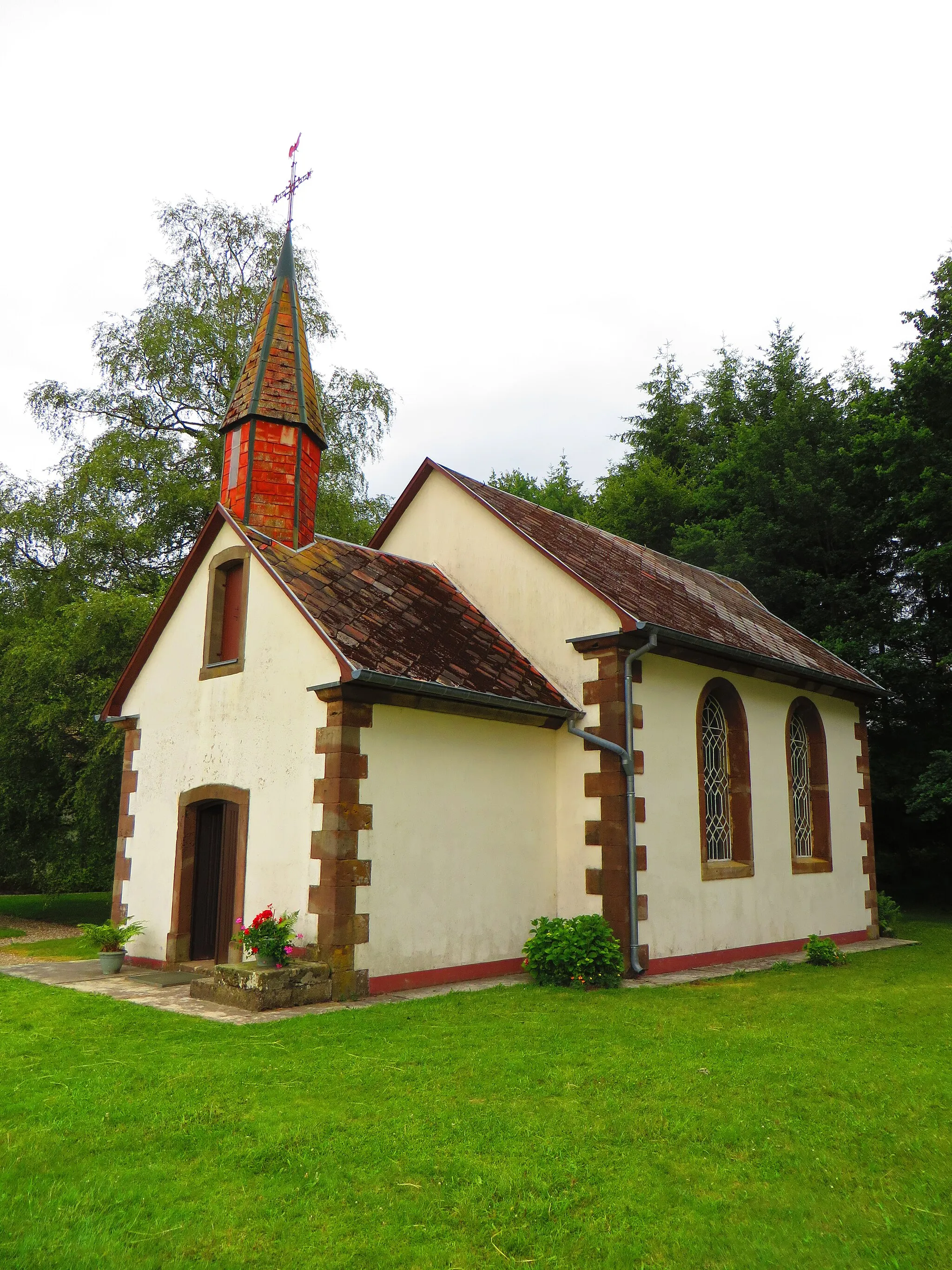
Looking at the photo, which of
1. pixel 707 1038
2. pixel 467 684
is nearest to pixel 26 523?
pixel 467 684

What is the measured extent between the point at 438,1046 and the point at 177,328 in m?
17.4

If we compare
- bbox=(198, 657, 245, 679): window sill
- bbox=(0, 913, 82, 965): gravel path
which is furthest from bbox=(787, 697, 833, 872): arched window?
bbox=(0, 913, 82, 965): gravel path

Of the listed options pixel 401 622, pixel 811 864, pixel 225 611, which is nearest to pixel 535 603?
pixel 401 622

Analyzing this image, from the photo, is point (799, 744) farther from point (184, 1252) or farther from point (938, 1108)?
point (184, 1252)

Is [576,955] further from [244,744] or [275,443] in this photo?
[275,443]

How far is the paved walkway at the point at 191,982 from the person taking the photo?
27.6 feet

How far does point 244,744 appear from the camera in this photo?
1078 centimetres

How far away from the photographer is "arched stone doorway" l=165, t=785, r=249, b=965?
10852 mm

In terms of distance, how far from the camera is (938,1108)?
5535 millimetres

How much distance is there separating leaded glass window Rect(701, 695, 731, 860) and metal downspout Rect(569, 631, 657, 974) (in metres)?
1.79

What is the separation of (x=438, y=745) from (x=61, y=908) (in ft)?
51.8

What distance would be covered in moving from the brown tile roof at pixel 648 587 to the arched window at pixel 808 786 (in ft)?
2.83

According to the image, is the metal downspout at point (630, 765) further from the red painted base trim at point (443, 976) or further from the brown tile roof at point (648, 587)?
the red painted base trim at point (443, 976)

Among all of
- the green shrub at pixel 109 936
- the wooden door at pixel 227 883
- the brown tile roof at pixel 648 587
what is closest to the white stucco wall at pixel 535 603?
the brown tile roof at pixel 648 587
